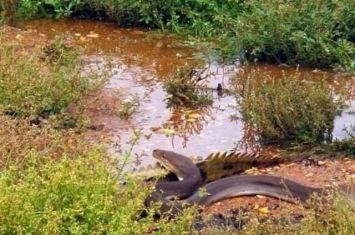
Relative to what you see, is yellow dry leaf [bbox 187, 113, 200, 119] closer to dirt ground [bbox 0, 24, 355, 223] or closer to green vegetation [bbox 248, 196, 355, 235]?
dirt ground [bbox 0, 24, 355, 223]

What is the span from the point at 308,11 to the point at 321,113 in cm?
312

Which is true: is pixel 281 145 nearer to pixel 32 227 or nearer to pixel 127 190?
pixel 127 190

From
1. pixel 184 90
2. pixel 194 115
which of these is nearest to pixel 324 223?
pixel 194 115

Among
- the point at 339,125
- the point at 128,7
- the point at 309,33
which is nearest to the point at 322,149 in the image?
the point at 339,125

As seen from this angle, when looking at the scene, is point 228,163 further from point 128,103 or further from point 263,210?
point 128,103

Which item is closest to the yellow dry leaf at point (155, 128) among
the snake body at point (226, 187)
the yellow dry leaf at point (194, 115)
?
the yellow dry leaf at point (194, 115)

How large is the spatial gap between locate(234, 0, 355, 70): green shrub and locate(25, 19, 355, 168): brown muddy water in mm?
183

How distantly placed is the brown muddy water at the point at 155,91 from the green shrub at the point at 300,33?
7.2 inches

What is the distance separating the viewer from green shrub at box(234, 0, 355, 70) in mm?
9602

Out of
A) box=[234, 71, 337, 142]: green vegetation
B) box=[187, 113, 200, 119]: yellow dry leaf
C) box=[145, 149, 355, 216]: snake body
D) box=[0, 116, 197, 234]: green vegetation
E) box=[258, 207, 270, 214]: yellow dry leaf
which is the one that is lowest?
box=[258, 207, 270, 214]: yellow dry leaf

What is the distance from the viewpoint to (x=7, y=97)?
264 inches

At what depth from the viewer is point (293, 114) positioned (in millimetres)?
6996

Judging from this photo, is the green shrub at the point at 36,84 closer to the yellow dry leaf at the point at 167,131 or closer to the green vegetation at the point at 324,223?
the yellow dry leaf at the point at 167,131

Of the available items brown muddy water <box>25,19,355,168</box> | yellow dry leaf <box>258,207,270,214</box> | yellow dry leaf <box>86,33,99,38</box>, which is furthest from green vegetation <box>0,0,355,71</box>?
yellow dry leaf <box>258,207,270,214</box>
